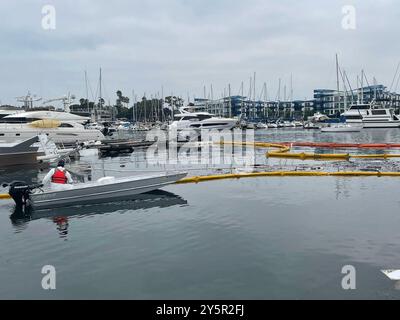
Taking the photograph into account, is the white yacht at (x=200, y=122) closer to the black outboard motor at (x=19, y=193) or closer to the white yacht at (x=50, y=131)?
the white yacht at (x=50, y=131)

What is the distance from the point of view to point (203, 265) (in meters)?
11.2

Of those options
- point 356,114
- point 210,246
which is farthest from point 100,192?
point 356,114

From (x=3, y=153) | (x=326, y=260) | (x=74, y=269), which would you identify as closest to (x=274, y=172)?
(x=326, y=260)

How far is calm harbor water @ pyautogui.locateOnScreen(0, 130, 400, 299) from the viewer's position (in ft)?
32.2

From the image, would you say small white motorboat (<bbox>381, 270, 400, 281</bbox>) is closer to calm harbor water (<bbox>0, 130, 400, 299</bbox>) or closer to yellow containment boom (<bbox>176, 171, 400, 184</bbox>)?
calm harbor water (<bbox>0, 130, 400, 299</bbox>)

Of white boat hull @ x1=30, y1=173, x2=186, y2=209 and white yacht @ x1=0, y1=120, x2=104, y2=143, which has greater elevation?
white yacht @ x1=0, y1=120, x2=104, y2=143

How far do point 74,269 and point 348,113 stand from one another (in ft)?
344

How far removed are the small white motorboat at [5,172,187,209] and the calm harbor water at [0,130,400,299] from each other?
777mm

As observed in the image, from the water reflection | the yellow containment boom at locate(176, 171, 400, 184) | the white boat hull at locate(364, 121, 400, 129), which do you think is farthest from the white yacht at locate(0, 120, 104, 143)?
the white boat hull at locate(364, 121, 400, 129)

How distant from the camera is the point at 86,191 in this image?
19156mm

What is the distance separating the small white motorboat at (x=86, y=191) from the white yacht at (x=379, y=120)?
308 ft

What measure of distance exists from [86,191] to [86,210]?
3.89 ft

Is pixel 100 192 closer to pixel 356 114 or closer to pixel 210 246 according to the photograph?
pixel 210 246
